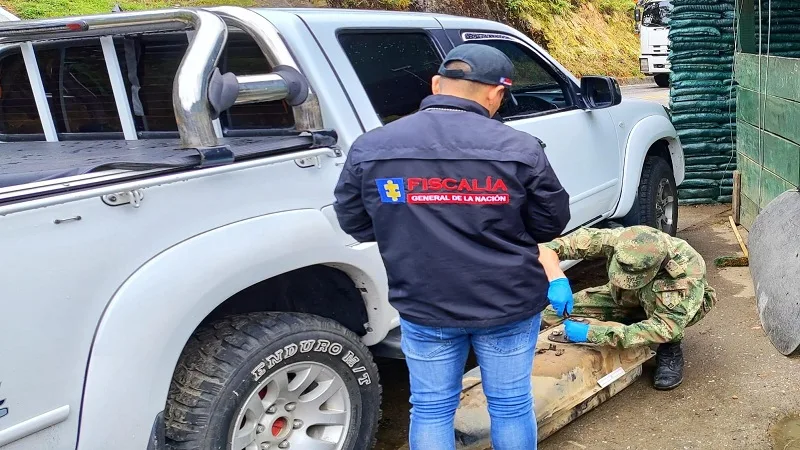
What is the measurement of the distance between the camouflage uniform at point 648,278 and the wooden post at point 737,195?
7.90 feet

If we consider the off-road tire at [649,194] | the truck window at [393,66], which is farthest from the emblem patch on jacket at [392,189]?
the off-road tire at [649,194]

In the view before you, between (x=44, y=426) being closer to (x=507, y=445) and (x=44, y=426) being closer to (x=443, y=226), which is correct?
(x=443, y=226)

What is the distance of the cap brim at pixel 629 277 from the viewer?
3.46 metres

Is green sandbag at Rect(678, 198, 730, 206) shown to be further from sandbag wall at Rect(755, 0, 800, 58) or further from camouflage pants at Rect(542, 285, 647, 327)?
camouflage pants at Rect(542, 285, 647, 327)

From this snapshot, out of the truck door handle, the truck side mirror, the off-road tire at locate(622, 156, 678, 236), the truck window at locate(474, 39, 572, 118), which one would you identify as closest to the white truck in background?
the off-road tire at locate(622, 156, 678, 236)

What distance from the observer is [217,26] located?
2588mm

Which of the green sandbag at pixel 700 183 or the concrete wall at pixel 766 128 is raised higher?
the concrete wall at pixel 766 128

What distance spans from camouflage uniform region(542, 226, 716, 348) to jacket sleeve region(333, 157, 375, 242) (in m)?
1.35

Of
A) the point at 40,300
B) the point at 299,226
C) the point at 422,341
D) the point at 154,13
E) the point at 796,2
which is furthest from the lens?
the point at 796,2

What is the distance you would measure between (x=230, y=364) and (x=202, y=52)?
3.23 ft

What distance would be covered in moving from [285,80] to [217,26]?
0.28 metres

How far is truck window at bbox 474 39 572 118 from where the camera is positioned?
13.1 ft

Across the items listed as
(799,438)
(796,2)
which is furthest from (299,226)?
(796,2)

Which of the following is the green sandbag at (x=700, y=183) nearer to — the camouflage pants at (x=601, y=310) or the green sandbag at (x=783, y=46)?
the green sandbag at (x=783, y=46)
